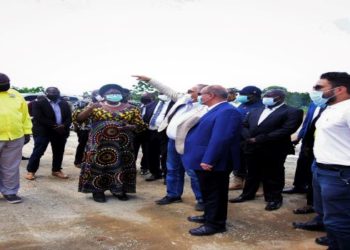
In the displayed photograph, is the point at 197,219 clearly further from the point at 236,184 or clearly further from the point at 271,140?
the point at 236,184

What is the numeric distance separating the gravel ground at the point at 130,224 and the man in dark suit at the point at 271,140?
38 cm

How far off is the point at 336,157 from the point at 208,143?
57.4 inches

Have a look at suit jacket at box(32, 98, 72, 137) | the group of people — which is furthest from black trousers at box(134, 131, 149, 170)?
suit jacket at box(32, 98, 72, 137)

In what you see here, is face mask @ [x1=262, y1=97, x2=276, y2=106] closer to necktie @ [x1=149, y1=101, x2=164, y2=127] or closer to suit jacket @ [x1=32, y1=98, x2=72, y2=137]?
necktie @ [x1=149, y1=101, x2=164, y2=127]

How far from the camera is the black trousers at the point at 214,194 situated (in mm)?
4652

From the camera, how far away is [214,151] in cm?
445

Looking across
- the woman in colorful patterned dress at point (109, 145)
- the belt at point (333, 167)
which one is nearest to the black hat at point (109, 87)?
the woman in colorful patterned dress at point (109, 145)

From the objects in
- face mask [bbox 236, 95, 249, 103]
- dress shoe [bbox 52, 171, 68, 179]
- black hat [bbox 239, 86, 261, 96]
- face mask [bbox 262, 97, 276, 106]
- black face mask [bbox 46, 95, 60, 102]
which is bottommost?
dress shoe [bbox 52, 171, 68, 179]

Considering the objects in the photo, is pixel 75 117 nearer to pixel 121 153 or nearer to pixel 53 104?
pixel 121 153

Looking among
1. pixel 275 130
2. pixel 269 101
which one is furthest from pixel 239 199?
pixel 269 101

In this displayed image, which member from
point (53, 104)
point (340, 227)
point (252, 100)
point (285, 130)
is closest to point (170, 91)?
point (252, 100)

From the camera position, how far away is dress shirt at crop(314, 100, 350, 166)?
139 inches

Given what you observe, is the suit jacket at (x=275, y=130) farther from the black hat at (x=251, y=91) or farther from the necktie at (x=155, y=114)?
the necktie at (x=155, y=114)

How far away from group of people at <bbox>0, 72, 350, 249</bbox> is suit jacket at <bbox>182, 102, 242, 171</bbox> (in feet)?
0.04
